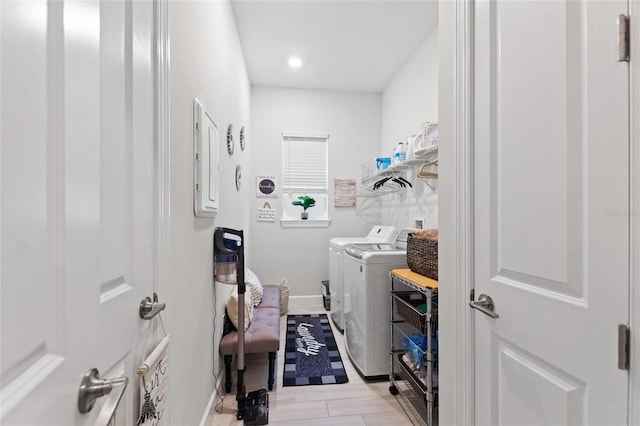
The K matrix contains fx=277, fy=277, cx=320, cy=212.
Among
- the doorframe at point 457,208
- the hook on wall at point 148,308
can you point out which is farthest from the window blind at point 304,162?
the hook on wall at point 148,308

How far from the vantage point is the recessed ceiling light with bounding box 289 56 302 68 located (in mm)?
3064

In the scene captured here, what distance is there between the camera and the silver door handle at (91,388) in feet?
1.69

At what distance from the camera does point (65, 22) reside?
47 centimetres

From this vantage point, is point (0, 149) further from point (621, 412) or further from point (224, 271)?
point (224, 271)

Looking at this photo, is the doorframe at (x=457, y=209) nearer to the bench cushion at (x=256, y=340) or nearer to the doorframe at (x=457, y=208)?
the doorframe at (x=457, y=208)

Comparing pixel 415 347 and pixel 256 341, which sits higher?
pixel 415 347

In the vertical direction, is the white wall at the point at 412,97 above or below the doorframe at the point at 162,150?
above

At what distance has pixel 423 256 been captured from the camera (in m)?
1.71

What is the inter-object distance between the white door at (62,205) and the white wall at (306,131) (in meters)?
3.00

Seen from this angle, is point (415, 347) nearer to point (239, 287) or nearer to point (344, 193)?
point (239, 287)

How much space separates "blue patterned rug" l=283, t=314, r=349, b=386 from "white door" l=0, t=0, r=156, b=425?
5.34 feet

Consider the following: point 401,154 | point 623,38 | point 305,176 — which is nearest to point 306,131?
point 305,176

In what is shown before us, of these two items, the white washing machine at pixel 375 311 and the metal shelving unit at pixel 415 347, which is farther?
the white washing machine at pixel 375 311

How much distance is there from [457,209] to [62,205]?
Answer: 116 cm
